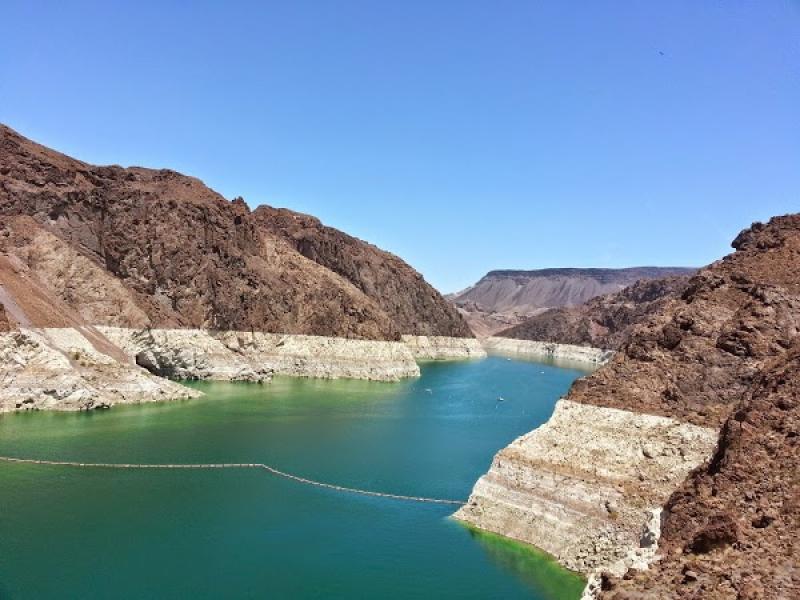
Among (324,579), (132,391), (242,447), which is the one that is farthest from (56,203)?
(324,579)

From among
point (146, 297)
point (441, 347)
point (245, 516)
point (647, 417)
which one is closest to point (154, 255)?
point (146, 297)

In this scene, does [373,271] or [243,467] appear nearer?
[243,467]

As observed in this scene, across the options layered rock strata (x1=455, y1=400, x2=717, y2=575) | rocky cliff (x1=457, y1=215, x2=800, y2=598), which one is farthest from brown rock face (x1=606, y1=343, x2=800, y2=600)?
layered rock strata (x1=455, y1=400, x2=717, y2=575)

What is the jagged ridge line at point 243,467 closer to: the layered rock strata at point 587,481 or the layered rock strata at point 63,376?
the layered rock strata at point 587,481

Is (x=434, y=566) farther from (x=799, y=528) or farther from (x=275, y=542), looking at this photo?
(x=799, y=528)

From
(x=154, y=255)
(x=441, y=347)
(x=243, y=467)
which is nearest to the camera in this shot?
(x=243, y=467)

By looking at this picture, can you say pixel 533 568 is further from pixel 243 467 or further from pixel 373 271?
pixel 373 271

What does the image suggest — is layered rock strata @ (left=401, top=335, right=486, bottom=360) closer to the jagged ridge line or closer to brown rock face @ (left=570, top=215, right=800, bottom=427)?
the jagged ridge line
